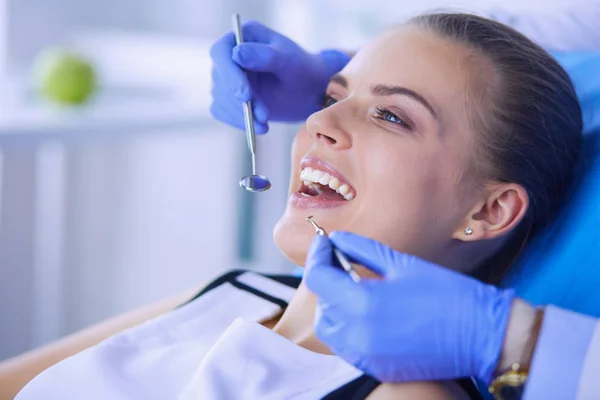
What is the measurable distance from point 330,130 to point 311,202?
12 centimetres

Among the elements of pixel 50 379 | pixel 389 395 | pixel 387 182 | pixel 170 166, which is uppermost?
pixel 387 182

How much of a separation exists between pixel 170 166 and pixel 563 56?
1710 mm

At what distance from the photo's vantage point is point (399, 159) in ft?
3.77

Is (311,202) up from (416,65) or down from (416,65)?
down

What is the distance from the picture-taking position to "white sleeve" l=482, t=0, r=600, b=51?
5.30ft

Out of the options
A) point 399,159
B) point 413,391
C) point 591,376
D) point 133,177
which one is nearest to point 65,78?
point 133,177

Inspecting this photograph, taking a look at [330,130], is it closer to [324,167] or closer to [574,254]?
[324,167]

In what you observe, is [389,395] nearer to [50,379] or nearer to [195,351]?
[195,351]

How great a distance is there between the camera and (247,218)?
120 inches

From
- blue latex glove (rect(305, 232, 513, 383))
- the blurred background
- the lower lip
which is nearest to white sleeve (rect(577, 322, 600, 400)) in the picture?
blue latex glove (rect(305, 232, 513, 383))

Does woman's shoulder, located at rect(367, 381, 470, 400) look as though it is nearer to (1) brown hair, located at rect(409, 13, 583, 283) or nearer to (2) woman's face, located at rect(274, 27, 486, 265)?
(2) woman's face, located at rect(274, 27, 486, 265)

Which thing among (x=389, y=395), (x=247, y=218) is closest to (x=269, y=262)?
(x=247, y=218)

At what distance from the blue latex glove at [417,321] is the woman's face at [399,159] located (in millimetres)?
229

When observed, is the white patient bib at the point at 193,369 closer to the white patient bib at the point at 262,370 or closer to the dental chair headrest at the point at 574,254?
the white patient bib at the point at 262,370
